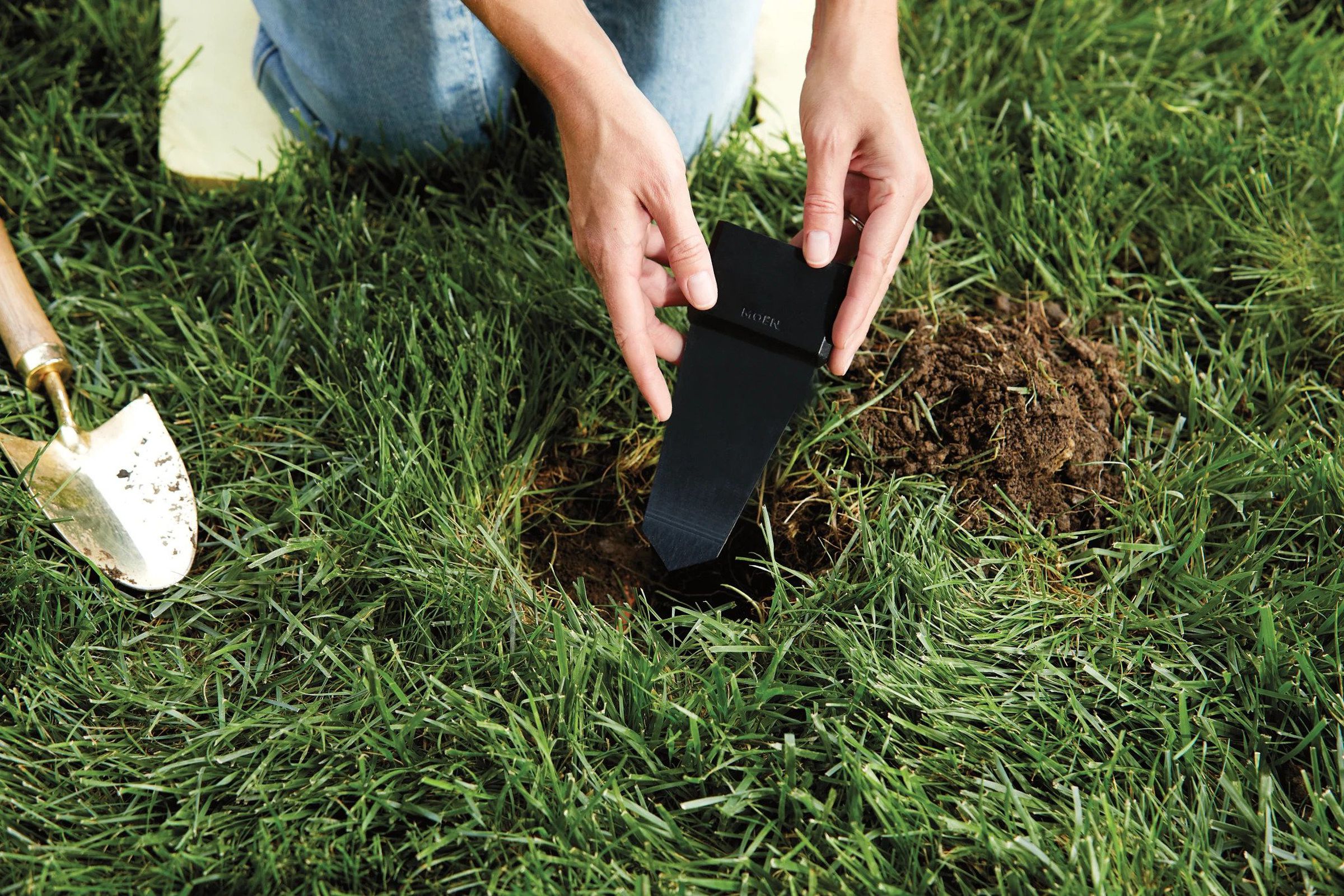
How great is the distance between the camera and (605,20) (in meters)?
1.93

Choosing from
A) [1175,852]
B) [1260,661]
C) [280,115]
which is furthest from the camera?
[280,115]

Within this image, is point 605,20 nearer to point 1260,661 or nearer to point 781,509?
point 781,509

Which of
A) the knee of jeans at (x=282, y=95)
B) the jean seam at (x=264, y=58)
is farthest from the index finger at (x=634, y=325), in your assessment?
the jean seam at (x=264, y=58)

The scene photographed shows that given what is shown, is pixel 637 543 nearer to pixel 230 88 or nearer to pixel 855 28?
pixel 855 28

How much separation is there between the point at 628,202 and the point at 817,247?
291mm

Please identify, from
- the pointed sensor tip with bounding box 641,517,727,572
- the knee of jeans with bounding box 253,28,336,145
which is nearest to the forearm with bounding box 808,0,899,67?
the pointed sensor tip with bounding box 641,517,727,572

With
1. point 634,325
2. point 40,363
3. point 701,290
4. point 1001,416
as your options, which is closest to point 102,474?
point 40,363

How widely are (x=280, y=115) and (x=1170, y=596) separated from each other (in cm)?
199

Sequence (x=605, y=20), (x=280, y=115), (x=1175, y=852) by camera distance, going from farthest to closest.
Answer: (x=280, y=115), (x=605, y=20), (x=1175, y=852)

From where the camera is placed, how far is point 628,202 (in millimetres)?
1366

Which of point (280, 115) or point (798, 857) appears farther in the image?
point (280, 115)

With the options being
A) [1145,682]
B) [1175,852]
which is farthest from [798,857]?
[1145,682]

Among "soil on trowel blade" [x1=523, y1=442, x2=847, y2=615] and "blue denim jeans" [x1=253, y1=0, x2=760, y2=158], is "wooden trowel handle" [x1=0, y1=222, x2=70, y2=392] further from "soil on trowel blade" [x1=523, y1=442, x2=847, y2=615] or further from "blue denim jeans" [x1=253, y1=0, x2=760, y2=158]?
"soil on trowel blade" [x1=523, y1=442, x2=847, y2=615]

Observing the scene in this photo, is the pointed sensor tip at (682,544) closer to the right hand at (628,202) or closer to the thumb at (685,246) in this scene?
the right hand at (628,202)
